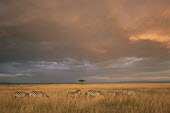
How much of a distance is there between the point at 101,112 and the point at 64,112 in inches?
70.0

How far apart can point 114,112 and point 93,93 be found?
12515 millimetres

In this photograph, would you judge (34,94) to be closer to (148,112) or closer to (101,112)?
(101,112)

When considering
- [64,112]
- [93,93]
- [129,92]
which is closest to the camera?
[64,112]

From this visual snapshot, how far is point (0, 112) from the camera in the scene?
856 cm

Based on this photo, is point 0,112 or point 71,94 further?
point 71,94

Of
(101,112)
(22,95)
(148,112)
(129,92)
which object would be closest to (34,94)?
(22,95)

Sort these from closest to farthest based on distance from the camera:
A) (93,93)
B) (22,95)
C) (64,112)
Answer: (64,112), (22,95), (93,93)

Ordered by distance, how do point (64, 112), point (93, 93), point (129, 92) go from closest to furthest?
1. point (64, 112)
2. point (93, 93)
3. point (129, 92)

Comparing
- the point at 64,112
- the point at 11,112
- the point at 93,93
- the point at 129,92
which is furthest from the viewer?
the point at 129,92

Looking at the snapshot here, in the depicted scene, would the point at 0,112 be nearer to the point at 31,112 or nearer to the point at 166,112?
the point at 31,112

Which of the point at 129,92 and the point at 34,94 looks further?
the point at 129,92

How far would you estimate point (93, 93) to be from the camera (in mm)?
21406

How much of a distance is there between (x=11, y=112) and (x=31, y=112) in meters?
0.89

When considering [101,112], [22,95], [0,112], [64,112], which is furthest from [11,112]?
[22,95]
